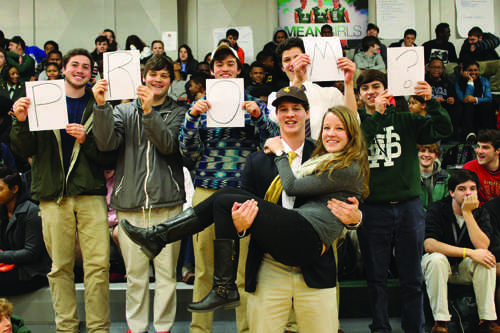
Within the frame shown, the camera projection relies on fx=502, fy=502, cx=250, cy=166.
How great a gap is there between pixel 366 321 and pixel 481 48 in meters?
6.86

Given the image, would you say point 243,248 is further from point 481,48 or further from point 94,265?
point 481,48

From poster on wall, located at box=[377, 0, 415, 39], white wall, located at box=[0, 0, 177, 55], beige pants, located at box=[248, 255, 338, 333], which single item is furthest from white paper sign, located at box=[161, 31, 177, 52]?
beige pants, located at box=[248, 255, 338, 333]

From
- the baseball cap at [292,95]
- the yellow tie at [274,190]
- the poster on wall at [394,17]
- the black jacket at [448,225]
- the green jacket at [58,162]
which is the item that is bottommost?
the black jacket at [448,225]

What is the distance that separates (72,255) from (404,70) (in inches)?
98.7

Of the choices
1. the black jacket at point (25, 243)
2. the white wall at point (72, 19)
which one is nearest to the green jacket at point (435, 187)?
the black jacket at point (25, 243)

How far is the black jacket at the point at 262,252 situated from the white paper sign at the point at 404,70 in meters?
0.88

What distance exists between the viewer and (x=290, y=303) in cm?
243

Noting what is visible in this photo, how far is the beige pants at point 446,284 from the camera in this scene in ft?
11.6

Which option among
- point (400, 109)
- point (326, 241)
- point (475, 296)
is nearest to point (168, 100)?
point (326, 241)

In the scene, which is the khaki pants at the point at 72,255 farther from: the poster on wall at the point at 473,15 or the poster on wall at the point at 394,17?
the poster on wall at the point at 473,15

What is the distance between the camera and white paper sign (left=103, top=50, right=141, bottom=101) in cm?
328

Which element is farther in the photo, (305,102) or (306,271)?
(305,102)

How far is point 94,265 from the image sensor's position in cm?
335

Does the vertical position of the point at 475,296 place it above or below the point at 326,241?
below
